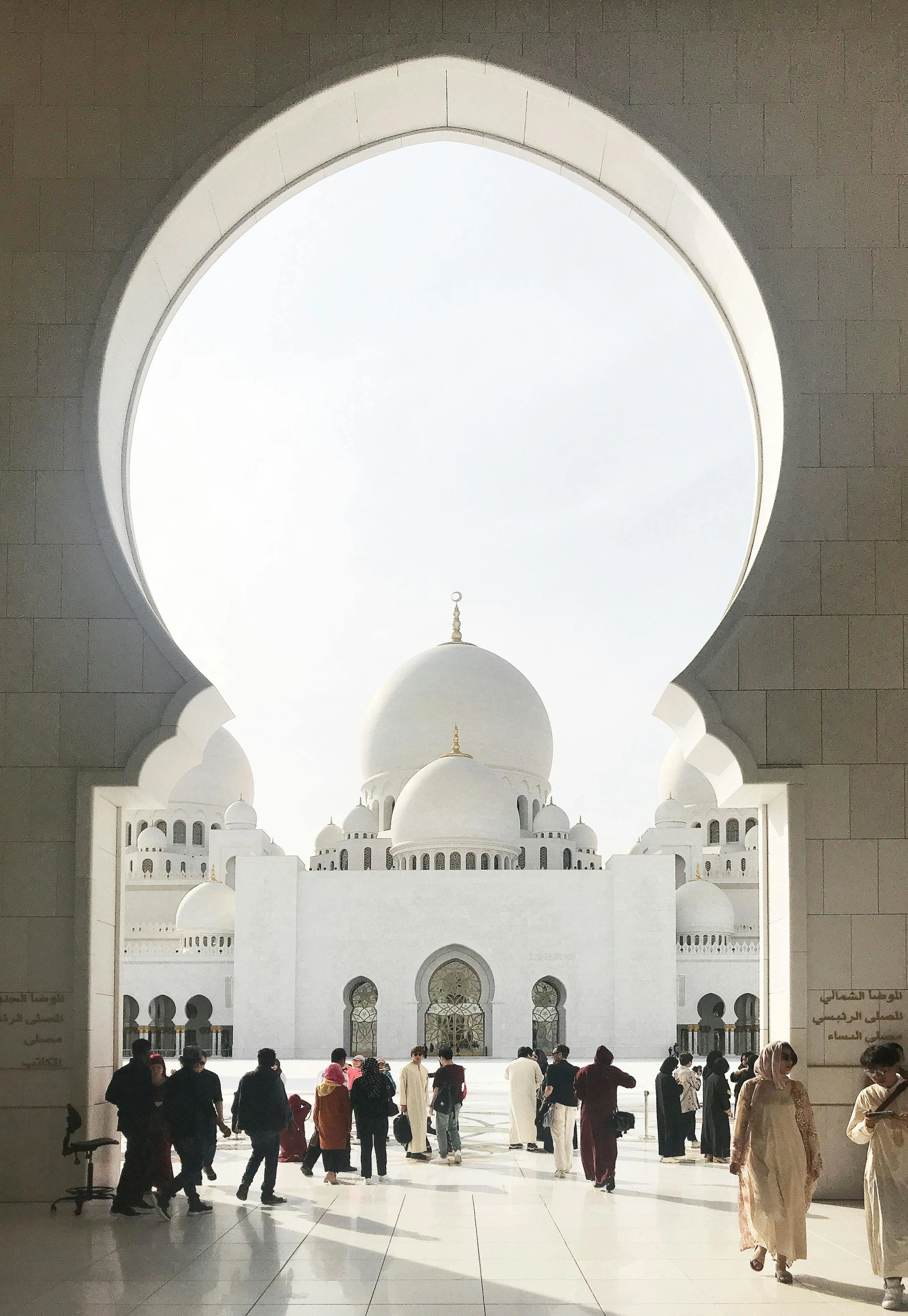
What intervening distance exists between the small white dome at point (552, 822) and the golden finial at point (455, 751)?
276cm

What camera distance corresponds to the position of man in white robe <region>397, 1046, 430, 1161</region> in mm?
9984

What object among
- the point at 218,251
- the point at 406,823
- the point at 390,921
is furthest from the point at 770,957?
the point at 406,823

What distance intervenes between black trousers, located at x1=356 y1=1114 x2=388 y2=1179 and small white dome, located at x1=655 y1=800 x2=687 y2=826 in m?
32.8

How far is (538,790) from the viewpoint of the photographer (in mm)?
38469

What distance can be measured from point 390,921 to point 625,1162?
2108 centimetres

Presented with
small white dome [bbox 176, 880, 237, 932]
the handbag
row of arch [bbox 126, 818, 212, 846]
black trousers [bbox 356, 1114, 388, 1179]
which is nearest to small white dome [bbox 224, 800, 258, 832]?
row of arch [bbox 126, 818, 212, 846]

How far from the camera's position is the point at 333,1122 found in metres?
8.57

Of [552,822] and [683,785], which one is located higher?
[683,785]

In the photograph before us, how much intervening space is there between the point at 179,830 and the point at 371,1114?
34651 millimetres

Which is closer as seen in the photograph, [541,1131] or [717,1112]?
[717,1112]

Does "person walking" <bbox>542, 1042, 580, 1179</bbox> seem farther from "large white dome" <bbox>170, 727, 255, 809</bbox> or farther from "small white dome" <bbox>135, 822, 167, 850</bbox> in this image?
"large white dome" <bbox>170, 727, 255, 809</bbox>

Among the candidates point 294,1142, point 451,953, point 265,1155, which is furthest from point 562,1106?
point 451,953

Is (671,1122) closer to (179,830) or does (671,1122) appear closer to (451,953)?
(451,953)

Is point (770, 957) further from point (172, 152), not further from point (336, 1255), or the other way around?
point (172, 152)
